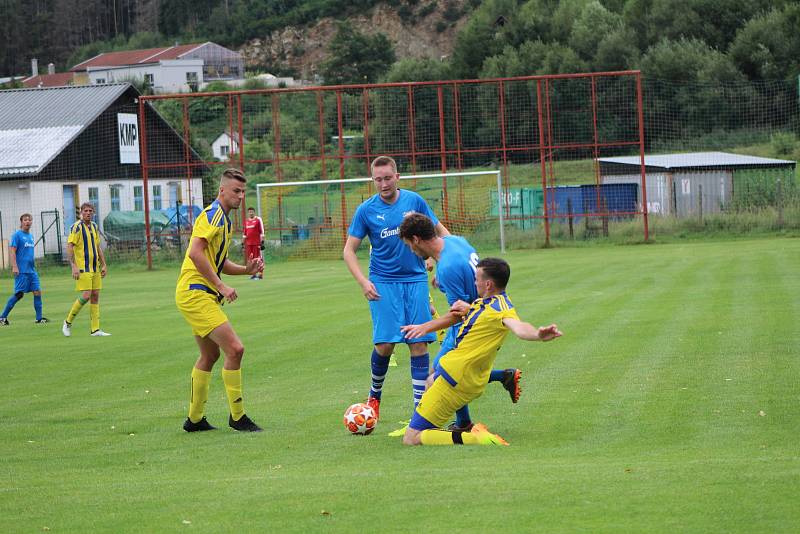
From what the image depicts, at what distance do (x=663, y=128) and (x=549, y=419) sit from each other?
47.5 metres

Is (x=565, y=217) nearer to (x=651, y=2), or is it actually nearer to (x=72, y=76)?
(x=651, y=2)

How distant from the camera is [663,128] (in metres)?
54.6

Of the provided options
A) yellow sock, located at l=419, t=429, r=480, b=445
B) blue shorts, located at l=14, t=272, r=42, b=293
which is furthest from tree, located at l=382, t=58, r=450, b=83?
yellow sock, located at l=419, t=429, r=480, b=445

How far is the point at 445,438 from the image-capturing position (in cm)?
831

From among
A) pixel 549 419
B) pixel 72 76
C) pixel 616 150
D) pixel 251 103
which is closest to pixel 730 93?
pixel 616 150

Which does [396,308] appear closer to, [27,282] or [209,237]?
[209,237]

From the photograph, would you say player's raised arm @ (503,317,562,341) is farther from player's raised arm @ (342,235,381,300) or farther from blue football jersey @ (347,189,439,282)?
blue football jersey @ (347,189,439,282)

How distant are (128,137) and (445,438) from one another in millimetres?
42350

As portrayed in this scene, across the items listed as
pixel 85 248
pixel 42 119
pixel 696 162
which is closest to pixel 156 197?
pixel 42 119

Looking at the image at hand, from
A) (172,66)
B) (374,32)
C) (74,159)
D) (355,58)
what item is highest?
(374,32)

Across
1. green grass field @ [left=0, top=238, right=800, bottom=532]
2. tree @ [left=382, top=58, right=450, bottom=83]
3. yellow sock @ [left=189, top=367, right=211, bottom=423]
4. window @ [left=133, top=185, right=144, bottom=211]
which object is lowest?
green grass field @ [left=0, top=238, right=800, bottom=532]

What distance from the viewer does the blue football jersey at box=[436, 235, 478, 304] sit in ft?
27.8

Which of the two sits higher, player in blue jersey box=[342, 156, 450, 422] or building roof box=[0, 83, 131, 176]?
building roof box=[0, 83, 131, 176]

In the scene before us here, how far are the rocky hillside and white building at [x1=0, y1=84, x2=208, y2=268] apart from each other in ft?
254
